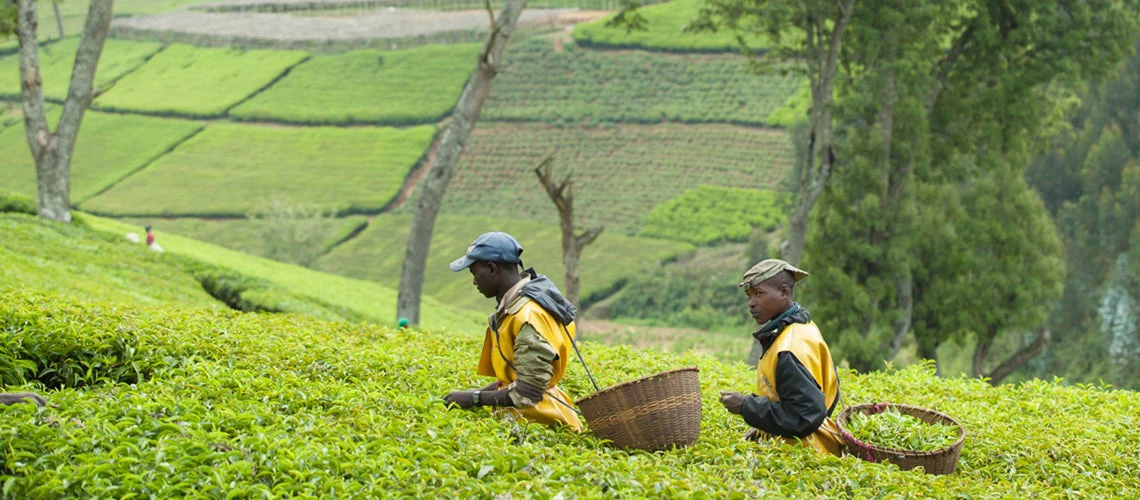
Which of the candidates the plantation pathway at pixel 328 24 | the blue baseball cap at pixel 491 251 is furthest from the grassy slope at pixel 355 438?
the plantation pathway at pixel 328 24

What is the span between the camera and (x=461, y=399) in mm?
6129

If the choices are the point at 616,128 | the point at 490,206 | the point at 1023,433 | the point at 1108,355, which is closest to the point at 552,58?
the point at 616,128

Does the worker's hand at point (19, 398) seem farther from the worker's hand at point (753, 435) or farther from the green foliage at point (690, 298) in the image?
the green foliage at point (690, 298)

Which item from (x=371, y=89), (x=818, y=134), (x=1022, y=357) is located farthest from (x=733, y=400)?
(x=371, y=89)

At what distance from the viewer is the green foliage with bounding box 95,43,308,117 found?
80750 mm

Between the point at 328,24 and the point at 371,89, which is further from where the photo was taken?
the point at 328,24

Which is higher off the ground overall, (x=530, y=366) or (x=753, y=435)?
(x=530, y=366)

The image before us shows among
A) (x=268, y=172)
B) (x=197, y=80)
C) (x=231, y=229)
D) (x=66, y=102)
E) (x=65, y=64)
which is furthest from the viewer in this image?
(x=65, y=64)

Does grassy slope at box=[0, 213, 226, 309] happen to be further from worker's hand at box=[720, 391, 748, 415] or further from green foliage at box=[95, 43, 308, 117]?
green foliage at box=[95, 43, 308, 117]

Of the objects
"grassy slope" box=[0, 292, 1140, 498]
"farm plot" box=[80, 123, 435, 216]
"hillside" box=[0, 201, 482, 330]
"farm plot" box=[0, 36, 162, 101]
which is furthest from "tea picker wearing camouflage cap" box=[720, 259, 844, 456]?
"farm plot" box=[0, 36, 162, 101]

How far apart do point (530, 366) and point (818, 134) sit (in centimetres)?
1732

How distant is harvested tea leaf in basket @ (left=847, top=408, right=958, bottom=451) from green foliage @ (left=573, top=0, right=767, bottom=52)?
241 feet

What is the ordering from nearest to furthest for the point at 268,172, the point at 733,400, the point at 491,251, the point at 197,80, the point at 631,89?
1. the point at 733,400
2. the point at 491,251
3. the point at 268,172
4. the point at 631,89
5. the point at 197,80

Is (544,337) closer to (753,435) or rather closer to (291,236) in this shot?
(753,435)
